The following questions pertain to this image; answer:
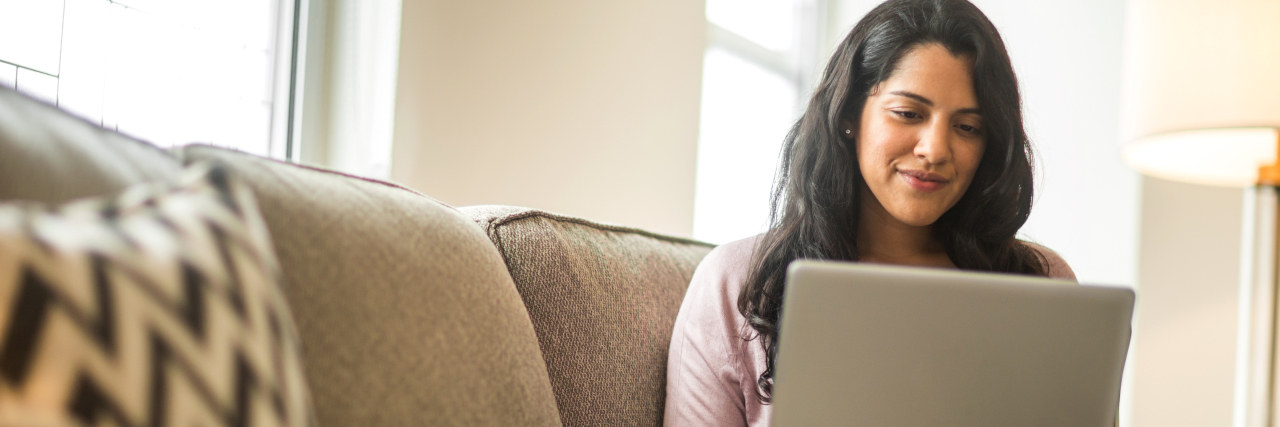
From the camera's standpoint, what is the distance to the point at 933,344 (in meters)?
0.53

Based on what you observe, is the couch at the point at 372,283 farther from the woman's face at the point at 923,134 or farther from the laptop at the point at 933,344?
the woman's face at the point at 923,134

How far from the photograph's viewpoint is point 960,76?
1.03m

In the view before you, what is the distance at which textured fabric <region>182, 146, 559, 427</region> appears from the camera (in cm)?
47

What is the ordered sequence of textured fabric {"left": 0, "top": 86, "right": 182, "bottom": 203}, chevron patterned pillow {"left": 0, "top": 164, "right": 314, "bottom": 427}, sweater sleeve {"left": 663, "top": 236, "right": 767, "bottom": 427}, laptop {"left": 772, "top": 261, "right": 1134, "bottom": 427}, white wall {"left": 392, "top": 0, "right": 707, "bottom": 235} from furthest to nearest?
white wall {"left": 392, "top": 0, "right": 707, "bottom": 235} → sweater sleeve {"left": 663, "top": 236, "right": 767, "bottom": 427} → laptop {"left": 772, "top": 261, "right": 1134, "bottom": 427} → textured fabric {"left": 0, "top": 86, "right": 182, "bottom": 203} → chevron patterned pillow {"left": 0, "top": 164, "right": 314, "bottom": 427}

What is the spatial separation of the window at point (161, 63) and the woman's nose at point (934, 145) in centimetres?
111

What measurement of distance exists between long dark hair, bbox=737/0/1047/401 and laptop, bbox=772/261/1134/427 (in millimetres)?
437

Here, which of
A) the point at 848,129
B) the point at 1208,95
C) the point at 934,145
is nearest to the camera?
the point at 934,145

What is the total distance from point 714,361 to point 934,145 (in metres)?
0.39

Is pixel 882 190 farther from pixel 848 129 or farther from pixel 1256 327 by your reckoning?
pixel 1256 327

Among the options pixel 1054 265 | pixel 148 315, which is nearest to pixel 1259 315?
pixel 1054 265

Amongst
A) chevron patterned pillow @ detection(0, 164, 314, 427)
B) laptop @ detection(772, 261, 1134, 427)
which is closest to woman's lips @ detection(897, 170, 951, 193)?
laptop @ detection(772, 261, 1134, 427)

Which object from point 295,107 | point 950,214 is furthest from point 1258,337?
point 295,107

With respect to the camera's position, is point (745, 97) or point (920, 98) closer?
point (920, 98)

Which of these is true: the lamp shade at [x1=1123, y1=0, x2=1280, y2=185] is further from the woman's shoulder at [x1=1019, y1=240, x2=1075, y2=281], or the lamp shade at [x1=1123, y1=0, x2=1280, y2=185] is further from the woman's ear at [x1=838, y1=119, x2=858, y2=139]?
the woman's ear at [x1=838, y1=119, x2=858, y2=139]
